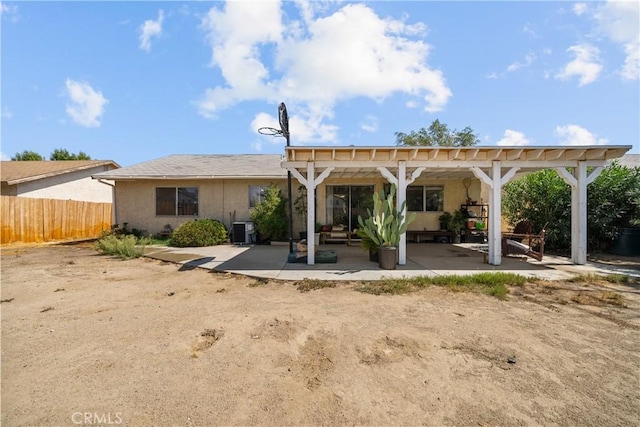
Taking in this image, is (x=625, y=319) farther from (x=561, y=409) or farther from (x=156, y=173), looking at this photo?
(x=156, y=173)

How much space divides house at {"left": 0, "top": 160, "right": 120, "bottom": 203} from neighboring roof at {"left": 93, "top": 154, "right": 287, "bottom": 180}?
618 cm

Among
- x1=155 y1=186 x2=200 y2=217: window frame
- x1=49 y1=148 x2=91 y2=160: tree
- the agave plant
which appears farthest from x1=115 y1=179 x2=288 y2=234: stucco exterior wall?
x1=49 y1=148 x2=91 y2=160: tree

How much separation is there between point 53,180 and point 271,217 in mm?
13940

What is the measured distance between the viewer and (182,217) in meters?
12.5

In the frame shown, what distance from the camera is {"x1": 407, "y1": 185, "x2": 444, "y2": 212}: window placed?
477 inches

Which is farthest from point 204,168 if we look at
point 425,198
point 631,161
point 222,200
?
point 631,161

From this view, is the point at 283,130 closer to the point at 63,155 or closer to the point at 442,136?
the point at 442,136

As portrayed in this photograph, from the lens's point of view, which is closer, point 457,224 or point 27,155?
point 457,224

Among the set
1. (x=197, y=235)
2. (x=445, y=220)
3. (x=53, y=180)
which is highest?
(x=53, y=180)

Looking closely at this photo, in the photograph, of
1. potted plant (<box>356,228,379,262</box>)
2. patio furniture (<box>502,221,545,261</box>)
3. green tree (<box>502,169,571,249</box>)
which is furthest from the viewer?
green tree (<box>502,169,571,249</box>)

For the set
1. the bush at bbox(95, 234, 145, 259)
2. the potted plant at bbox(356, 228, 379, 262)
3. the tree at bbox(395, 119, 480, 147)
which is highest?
the tree at bbox(395, 119, 480, 147)

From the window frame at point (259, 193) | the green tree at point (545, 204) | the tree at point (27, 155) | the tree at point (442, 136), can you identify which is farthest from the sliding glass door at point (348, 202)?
the tree at point (27, 155)

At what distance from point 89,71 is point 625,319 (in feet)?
48.1

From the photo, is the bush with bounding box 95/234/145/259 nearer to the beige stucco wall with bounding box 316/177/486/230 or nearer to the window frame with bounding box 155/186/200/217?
the window frame with bounding box 155/186/200/217
